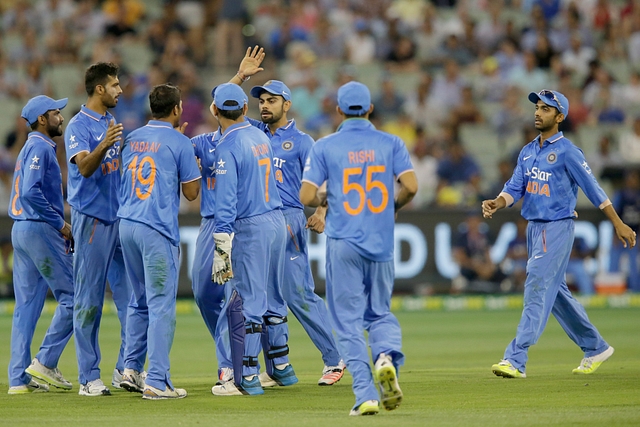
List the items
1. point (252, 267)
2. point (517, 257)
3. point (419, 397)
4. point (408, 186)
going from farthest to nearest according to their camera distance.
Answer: point (517, 257) < point (252, 267) < point (419, 397) < point (408, 186)

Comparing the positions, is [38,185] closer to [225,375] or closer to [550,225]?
[225,375]

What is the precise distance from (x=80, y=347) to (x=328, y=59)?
16200 mm

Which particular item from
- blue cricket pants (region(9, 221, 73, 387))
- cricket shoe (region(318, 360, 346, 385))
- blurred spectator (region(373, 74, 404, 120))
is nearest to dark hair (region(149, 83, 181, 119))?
blue cricket pants (region(9, 221, 73, 387))

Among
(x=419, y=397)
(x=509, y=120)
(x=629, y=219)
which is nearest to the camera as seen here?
(x=419, y=397)

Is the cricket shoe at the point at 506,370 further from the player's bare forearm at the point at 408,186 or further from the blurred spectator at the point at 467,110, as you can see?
the blurred spectator at the point at 467,110

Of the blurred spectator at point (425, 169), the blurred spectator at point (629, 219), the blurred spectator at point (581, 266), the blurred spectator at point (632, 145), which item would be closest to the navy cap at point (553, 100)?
the blurred spectator at point (581, 266)

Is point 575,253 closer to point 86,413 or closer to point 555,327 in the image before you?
point 555,327

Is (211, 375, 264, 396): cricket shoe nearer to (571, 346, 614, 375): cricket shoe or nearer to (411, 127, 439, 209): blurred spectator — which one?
(571, 346, 614, 375): cricket shoe

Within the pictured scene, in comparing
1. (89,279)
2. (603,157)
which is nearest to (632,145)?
(603,157)

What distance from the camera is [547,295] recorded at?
34.3 feet

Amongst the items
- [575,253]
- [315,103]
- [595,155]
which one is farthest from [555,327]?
[315,103]

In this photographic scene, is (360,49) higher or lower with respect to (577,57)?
higher

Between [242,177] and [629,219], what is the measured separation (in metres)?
12.5

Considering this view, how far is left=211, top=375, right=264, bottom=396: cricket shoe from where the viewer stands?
9.41 meters
